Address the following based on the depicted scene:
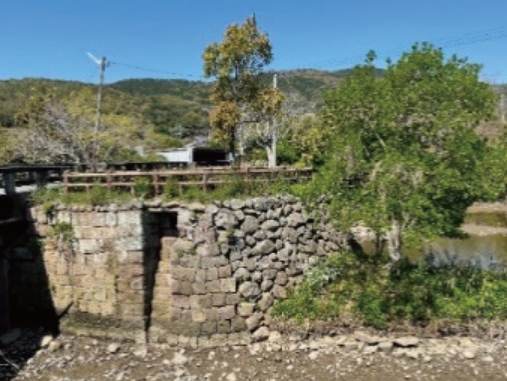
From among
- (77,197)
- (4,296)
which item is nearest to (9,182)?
(77,197)

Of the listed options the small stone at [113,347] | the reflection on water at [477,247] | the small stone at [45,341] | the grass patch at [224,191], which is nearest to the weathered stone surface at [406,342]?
the grass patch at [224,191]

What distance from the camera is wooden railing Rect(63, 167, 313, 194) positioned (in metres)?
18.2

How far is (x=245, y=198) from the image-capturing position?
59.0 feet

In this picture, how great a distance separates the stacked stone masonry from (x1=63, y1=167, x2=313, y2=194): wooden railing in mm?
886

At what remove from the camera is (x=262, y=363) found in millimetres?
15906

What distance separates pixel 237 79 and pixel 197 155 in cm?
885

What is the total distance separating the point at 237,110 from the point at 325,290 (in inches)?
554

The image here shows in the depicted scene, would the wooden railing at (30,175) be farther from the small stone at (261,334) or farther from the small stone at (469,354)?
the small stone at (469,354)

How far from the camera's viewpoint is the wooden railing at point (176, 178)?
18156 millimetres

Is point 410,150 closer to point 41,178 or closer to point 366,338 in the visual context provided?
point 366,338

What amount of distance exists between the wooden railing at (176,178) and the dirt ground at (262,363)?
5.21 m

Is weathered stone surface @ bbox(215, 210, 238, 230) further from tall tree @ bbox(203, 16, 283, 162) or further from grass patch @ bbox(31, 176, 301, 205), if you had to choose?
tall tree @ bbox(203, 16, 283, 162)

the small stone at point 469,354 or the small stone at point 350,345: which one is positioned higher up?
the small stone at point 469,354

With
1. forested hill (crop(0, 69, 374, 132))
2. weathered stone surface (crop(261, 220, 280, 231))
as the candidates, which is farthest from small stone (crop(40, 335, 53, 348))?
forested hill (crop(0, 69, 374, 132))
